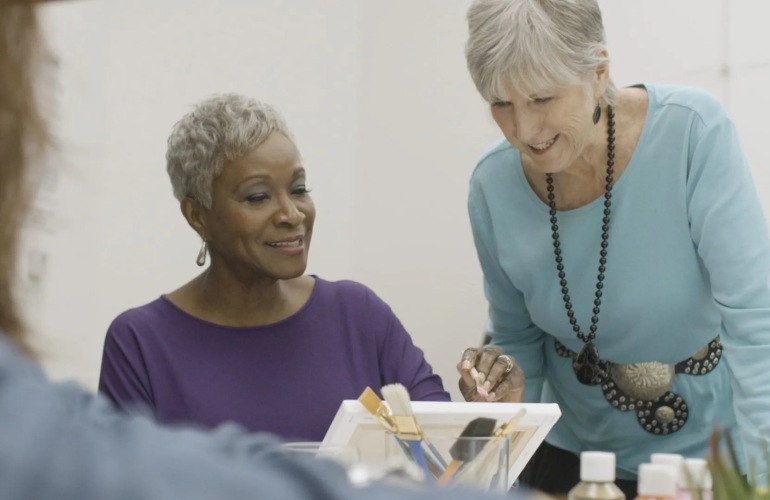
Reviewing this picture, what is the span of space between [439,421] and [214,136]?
0.91m

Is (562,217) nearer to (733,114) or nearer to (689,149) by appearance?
(689,149)

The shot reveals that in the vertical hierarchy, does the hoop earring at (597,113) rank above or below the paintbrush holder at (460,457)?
above

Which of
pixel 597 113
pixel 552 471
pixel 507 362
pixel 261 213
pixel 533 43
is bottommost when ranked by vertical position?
pixel 552 471

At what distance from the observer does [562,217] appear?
1963 mm

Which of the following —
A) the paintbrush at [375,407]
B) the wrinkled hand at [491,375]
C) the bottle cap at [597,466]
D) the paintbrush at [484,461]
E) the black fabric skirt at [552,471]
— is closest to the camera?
the bottle cap at [597,466]

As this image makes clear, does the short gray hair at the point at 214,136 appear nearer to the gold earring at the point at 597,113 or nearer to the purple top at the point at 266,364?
the purple top at the point at 266,364

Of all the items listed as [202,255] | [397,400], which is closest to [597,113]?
[202,255]

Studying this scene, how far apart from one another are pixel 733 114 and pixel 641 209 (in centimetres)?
107

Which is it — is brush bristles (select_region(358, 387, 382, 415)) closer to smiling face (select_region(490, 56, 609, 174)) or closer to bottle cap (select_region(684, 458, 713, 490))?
bottle cap (select_region(684, 458, 713, 490))

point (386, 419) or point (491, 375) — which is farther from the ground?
point (386, 419)

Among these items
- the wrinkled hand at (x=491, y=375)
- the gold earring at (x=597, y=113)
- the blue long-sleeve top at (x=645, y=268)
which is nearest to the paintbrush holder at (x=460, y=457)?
the wrinkled hand at (x=491, y=375)

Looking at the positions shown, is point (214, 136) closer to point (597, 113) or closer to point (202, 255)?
point (202, 255)

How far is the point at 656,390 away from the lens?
1.90 metres

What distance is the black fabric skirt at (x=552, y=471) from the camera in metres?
1.94
